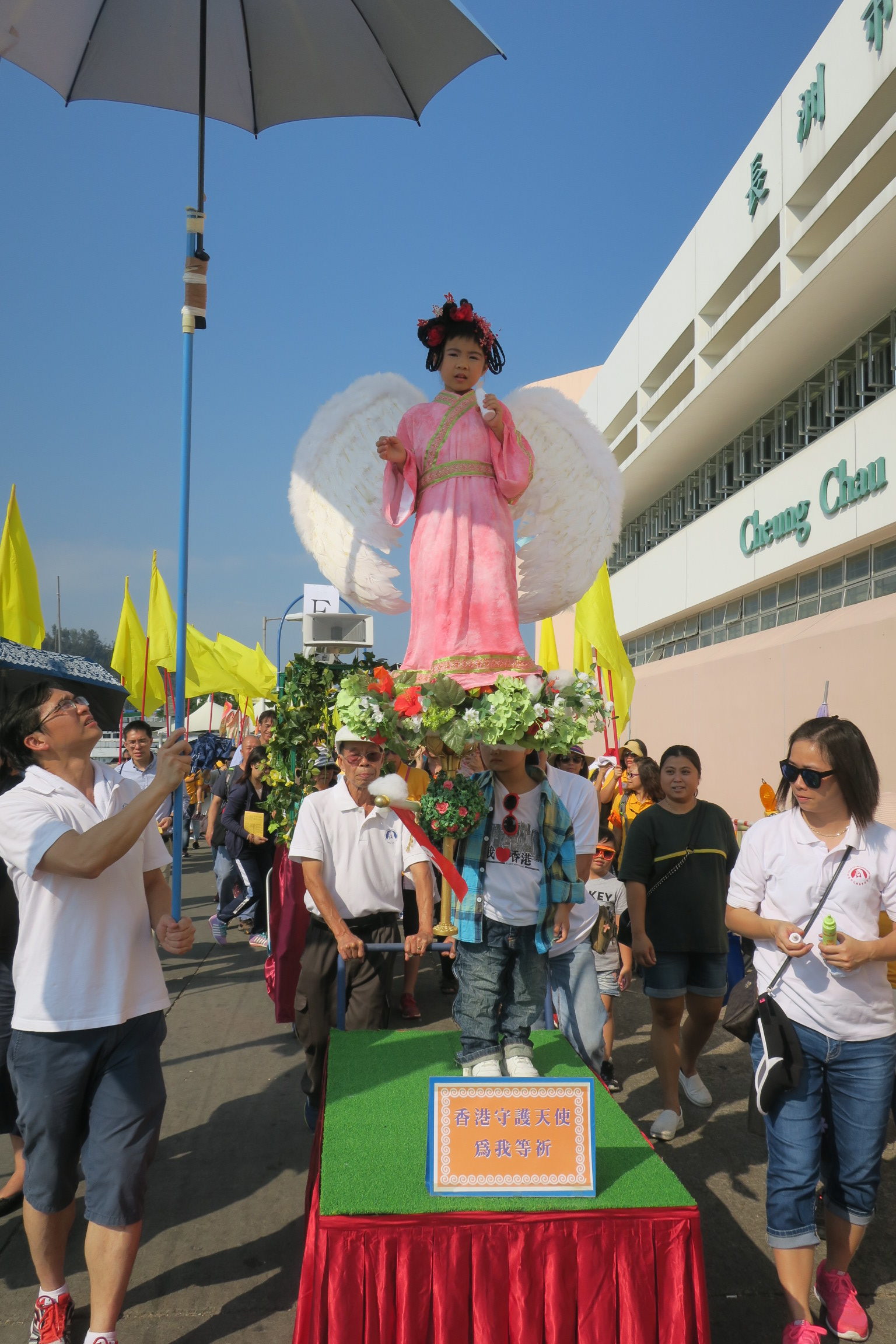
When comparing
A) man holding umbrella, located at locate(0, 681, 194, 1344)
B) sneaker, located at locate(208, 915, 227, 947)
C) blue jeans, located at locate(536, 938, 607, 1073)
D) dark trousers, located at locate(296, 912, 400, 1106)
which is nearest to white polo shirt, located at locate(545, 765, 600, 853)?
blue jeans, located at locate(536, 938, 607, 1073)

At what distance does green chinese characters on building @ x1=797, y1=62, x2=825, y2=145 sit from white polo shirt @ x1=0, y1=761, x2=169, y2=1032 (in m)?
15.1

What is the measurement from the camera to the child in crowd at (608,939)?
532 centimetres

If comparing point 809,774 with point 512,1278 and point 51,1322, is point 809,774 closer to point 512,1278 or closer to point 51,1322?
point 512,1278

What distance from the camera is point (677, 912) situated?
4867mm

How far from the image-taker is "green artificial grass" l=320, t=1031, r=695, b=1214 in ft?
9.12

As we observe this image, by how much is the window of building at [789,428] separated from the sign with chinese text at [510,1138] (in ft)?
34.3

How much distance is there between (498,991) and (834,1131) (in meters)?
1.22

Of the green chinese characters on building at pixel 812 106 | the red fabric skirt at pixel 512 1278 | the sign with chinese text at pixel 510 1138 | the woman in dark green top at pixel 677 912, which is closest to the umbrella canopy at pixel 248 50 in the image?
the woman in dark green top at pixel 677 912

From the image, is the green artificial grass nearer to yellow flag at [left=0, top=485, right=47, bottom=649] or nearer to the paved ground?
the paved ground

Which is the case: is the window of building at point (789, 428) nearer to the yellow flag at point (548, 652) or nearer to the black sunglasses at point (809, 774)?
the yellow flag at point (548, 652)

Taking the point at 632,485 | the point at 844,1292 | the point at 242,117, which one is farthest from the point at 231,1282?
the point at 632,485

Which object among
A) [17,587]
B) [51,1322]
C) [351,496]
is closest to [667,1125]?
[51,1322]

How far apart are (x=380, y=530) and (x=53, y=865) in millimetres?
2295

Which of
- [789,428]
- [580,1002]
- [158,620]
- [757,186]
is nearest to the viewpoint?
[580,1002]
